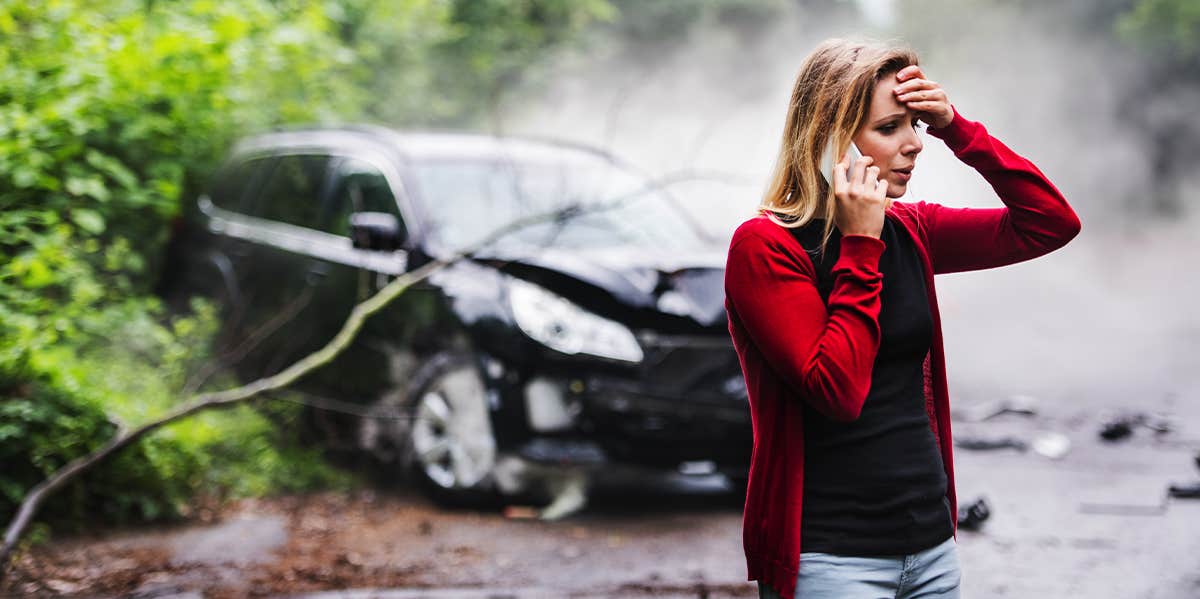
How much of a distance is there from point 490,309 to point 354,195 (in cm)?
158

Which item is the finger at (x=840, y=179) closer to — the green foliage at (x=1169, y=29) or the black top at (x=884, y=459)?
the black top at (x=884, y=459)

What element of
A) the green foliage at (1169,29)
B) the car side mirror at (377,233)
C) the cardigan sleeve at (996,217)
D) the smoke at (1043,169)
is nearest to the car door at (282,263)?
the car side mirror at (377,233)

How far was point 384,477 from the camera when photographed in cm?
679

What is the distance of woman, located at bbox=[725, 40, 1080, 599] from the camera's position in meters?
2.20

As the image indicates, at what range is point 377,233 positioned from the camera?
6.28 metres

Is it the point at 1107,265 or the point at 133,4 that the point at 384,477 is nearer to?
the point at 133,4

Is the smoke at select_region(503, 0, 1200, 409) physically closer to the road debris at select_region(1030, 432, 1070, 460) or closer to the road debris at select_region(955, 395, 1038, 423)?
the road debris at select_region(955, 395, 1038, 423)

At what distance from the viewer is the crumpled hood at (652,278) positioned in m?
5.79

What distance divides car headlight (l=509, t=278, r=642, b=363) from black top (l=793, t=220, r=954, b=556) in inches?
132

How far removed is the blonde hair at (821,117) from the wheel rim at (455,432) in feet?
12.0

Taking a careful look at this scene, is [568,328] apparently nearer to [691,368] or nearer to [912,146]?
[691,368]

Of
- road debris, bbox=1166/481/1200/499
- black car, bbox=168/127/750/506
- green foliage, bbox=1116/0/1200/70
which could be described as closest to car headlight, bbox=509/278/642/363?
black car, bbox=168/127/750/506

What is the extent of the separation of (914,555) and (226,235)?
7.09 meters

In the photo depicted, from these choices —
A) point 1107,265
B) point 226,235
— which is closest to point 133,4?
point 226,235
